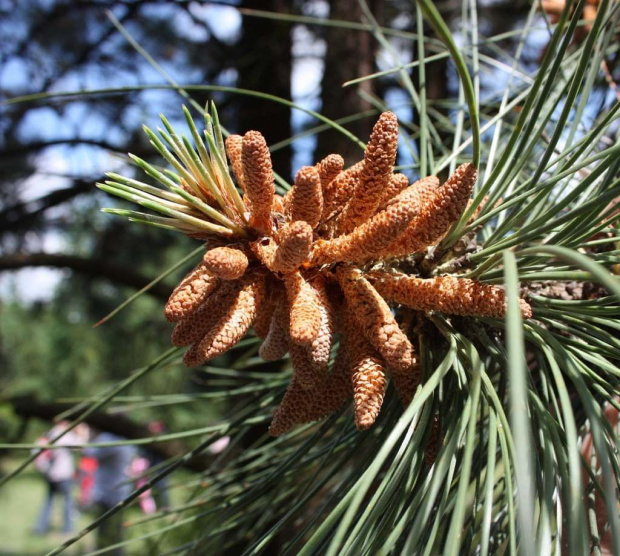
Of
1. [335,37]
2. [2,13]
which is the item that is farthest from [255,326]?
[2,13]

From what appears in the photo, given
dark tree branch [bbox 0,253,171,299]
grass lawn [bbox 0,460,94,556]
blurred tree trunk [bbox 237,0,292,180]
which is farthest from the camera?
grass lawn [bbox 0,460,94,556]

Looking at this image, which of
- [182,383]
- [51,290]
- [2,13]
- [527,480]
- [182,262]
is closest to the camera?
[527,480]

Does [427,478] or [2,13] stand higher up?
[2,13]

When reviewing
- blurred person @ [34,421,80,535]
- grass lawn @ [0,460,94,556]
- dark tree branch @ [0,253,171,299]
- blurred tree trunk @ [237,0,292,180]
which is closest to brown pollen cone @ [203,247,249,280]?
blurred tree trunk @ [237,0,292,180]

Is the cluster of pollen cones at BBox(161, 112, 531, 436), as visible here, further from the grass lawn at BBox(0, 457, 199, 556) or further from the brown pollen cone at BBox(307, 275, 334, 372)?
the grass lawn at BBox(0, 457, 199, 556)

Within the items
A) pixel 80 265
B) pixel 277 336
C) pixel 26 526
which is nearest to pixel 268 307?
pixel 277 336

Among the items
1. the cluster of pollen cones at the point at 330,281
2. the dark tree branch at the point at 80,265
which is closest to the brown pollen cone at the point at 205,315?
the cluster of pollen cones at the point at 330,281

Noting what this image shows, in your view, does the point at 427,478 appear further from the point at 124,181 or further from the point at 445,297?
the point at 124,181

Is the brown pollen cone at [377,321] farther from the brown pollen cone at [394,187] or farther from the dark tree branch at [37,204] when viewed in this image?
the dark tree branch at [37,204]

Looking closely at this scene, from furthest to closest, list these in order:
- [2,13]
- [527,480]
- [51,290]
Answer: [51,290] → [2,13] → [527,480]

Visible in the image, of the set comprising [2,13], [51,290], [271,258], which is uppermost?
[2,13]
